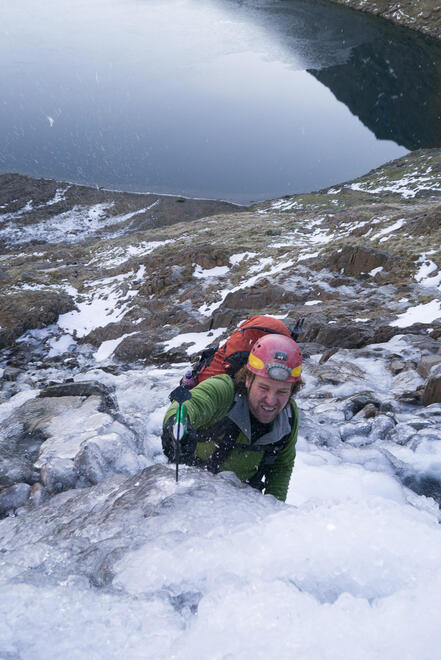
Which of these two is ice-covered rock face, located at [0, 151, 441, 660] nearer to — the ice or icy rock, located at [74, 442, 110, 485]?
icy rock, located at [74, 442, 110, 485]

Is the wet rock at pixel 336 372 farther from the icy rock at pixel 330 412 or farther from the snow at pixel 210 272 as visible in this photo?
the snow at pixel 210 272

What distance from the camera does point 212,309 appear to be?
18.8 metres

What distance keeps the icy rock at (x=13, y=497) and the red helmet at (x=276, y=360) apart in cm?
352

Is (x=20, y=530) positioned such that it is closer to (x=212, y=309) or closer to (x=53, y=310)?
(x=212, y=309)

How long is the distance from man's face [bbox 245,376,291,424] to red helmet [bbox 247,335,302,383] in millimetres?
67

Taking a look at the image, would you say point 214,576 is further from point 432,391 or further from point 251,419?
point 432,391

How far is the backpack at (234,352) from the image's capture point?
4676 millimetres

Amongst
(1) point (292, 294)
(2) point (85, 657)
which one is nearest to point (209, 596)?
(2) point (85, 657)

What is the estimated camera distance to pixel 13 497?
5156mm

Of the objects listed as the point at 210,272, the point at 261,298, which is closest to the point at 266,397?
the point at 261,298

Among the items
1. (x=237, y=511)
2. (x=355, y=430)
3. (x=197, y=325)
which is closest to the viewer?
(x=237, y=511)

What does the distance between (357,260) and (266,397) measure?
15.8 metres

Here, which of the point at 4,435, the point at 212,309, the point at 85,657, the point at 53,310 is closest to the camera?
the point at 85,657

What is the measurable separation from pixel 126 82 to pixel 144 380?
116m
